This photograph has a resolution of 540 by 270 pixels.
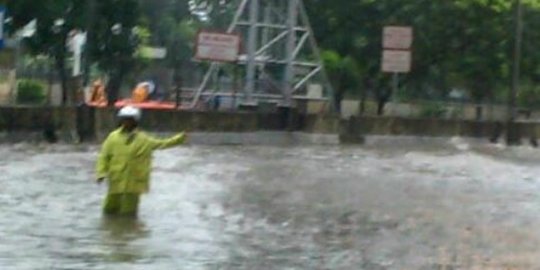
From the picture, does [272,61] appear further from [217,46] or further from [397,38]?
[217,46]

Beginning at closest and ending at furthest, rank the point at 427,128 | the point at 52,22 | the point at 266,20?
the point at 52,22, the point at 427,128, the point at 266,20

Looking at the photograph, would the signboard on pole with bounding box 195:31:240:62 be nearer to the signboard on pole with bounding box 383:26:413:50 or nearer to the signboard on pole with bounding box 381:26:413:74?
the signboard on pole with bounding box 381:26:413:74

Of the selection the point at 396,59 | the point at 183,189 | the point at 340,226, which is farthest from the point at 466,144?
the point at 340,226

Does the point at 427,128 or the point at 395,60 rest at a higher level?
the point at 395,60

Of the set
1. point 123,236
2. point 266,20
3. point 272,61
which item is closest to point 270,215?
point 123,236

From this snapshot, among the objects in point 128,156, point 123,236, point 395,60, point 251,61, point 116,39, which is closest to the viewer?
point 123,236

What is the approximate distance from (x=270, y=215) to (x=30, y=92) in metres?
A: 30.5

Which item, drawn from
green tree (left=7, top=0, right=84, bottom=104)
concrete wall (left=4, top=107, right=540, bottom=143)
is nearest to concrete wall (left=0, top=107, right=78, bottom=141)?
concrete wall (left=4, top=107, right=540, bottom=143)

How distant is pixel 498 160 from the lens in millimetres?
35000

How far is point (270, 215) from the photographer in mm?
18078

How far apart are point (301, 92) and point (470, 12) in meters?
11.9

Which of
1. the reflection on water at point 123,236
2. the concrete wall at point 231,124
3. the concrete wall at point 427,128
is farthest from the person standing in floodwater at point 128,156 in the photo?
the concrete wall at point 427,128

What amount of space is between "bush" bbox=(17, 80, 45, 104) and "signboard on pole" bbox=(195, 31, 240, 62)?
7202mm

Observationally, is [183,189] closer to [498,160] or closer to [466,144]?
[498,160]
